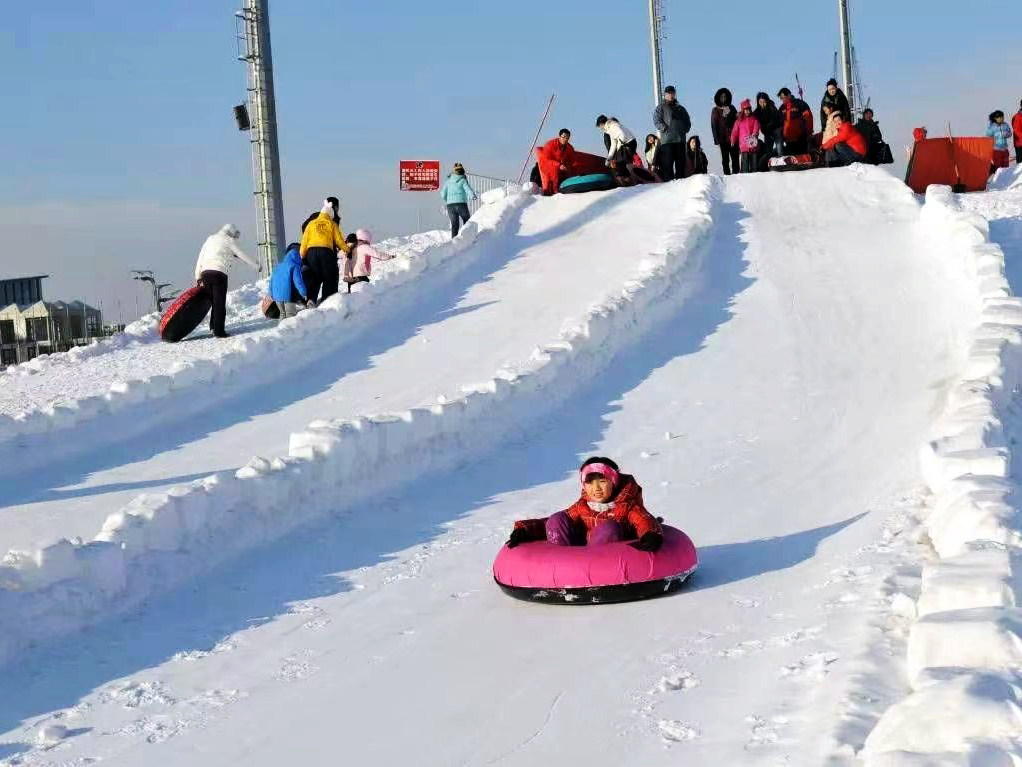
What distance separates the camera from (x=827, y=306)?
12656mm

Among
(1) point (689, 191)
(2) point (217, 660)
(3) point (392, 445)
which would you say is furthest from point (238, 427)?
(1) point (689, 191)

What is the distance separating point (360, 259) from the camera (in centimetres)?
1700

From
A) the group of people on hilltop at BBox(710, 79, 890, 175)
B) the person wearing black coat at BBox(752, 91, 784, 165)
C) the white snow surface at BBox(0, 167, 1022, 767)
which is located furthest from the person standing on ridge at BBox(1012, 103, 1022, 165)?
the white snow surface at BBox(0, 167, 1022, 767)

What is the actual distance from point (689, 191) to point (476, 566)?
12995mm

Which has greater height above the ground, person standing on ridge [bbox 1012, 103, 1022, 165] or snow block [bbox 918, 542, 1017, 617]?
person standing on ridge [bbox 1012, 103, 1022, 165]

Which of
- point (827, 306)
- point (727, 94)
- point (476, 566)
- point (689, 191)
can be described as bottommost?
point (476, 566)

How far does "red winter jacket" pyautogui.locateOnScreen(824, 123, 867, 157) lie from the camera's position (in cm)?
1912

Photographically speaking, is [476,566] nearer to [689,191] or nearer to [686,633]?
[686,633]

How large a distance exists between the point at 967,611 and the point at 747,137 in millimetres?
16616

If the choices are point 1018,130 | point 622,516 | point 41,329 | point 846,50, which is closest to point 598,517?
point 622,516

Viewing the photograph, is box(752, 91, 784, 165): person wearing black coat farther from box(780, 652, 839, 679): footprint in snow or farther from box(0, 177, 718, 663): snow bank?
box(780, 652, 839, 679): footprint in snow

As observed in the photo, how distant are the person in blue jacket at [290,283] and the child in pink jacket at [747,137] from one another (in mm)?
7785

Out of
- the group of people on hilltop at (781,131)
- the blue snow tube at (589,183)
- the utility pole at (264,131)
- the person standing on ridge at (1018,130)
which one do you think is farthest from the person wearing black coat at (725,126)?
the utility pole at (264,131)

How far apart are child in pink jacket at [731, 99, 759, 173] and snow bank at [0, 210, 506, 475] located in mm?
4751
